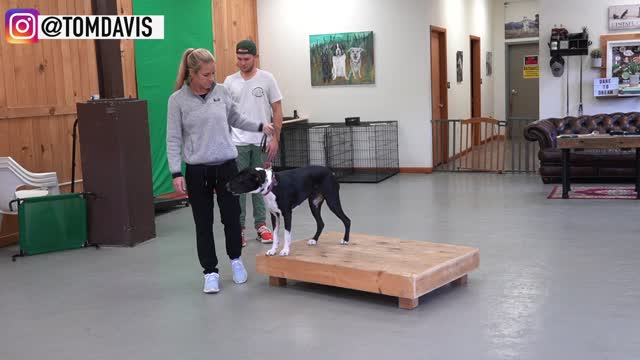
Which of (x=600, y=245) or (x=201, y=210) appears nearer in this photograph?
(x=201, y=210)

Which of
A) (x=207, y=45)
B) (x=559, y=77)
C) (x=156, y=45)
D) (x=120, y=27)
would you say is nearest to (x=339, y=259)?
(x=120, y=27)

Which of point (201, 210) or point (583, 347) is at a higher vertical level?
Result: point (201, 210)

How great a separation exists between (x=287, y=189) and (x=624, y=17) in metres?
6.76

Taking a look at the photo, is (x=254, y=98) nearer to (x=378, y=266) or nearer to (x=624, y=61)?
(x=378, y=266)

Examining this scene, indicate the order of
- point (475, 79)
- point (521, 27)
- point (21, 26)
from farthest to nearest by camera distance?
1. point (521, 27)
2. point (475, 79)
3. point (21, 26)

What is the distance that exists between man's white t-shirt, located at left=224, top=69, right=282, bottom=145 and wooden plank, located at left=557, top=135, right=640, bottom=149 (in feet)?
11.9

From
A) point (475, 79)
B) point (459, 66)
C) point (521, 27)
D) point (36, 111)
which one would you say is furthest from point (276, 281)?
point (521, 27)

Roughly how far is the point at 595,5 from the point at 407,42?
2.55m

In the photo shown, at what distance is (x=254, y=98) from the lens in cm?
596

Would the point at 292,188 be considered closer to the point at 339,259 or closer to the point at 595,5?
the point at 339,259

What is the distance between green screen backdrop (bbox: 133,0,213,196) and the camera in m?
8.36

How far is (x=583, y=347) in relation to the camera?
3.64m

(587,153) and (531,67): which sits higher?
(531,67)

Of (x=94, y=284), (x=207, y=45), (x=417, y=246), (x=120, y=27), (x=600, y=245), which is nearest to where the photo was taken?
(x=417, y=246)
